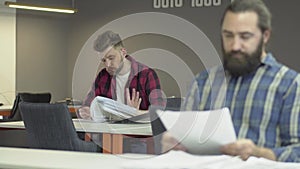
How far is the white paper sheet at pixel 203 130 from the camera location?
4.33 feet

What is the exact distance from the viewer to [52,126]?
282cm

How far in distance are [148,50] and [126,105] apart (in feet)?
14.6

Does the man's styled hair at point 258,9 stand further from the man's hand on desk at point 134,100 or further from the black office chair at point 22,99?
the black office chair at point 22,99

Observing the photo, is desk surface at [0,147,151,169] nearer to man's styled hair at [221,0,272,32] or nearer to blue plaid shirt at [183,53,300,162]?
blue plaid shirt at [183,53,300,162]

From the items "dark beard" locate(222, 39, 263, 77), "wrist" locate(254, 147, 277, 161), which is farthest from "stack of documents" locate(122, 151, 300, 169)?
"dark beard" locate(222, 39, 263, 77)

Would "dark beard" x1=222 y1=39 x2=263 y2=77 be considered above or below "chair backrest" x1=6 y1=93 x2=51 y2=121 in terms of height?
above

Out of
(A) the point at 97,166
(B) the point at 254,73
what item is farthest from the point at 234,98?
(A) the point at 97,166

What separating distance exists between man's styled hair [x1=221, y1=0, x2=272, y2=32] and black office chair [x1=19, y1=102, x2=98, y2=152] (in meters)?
1.66

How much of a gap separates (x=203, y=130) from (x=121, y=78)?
5.57 feet

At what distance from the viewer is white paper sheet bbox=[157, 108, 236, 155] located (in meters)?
1.32

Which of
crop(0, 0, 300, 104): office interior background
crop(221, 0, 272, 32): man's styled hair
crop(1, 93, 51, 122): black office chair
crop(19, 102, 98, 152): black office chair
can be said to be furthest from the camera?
crop(0, 0, 300, 104): office interior background

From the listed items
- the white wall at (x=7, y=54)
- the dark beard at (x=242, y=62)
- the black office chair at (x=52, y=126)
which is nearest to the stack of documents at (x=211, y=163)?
the dark beard at (x=242, y=62)

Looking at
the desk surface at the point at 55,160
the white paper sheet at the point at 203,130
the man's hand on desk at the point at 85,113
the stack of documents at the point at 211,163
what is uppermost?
the white paper sheet at the point at 203,130

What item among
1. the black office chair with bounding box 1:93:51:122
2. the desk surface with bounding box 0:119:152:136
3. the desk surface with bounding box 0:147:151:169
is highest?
the desk surface with bounding box 0:147:151:169
